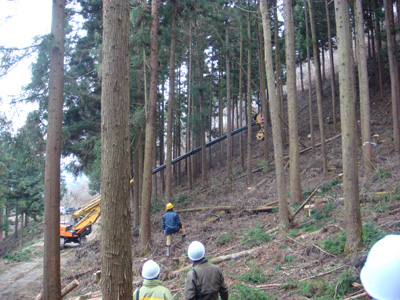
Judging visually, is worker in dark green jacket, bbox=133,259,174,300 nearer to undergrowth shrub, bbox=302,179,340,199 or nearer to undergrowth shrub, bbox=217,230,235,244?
undergrowth shrub, bbox=217,230,235,244

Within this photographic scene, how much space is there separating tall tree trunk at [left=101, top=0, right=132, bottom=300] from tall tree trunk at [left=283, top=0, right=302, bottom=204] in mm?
8680

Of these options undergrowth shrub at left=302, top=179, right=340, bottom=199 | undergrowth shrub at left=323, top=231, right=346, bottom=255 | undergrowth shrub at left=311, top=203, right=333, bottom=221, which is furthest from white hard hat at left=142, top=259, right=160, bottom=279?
undergrowth shrub at left=302, top=179, right=340, bottom=199

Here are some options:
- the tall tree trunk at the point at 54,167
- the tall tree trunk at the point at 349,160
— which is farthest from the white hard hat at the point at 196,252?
the tall tree trunk at the point at 54,167

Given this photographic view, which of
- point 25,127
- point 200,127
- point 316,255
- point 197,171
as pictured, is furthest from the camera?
point 197,171

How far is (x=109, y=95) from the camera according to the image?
4.33 m

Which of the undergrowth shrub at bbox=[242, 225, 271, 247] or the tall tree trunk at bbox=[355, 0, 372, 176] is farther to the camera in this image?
the tall tree trunk at bbox=[355, 0, 372, 176]

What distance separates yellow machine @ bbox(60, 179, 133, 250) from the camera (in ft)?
73.6

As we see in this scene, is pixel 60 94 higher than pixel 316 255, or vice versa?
pixel 60 94

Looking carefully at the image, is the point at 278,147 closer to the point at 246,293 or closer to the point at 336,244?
the point at 336,244

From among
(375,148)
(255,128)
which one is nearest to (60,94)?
(375,148)

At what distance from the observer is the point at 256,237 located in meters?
10.9

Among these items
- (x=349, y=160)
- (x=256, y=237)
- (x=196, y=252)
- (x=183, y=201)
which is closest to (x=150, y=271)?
(x=196, y=252)

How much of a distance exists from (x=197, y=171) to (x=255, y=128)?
10206 millimetres

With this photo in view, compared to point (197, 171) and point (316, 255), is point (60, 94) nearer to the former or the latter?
point (316, 255)
